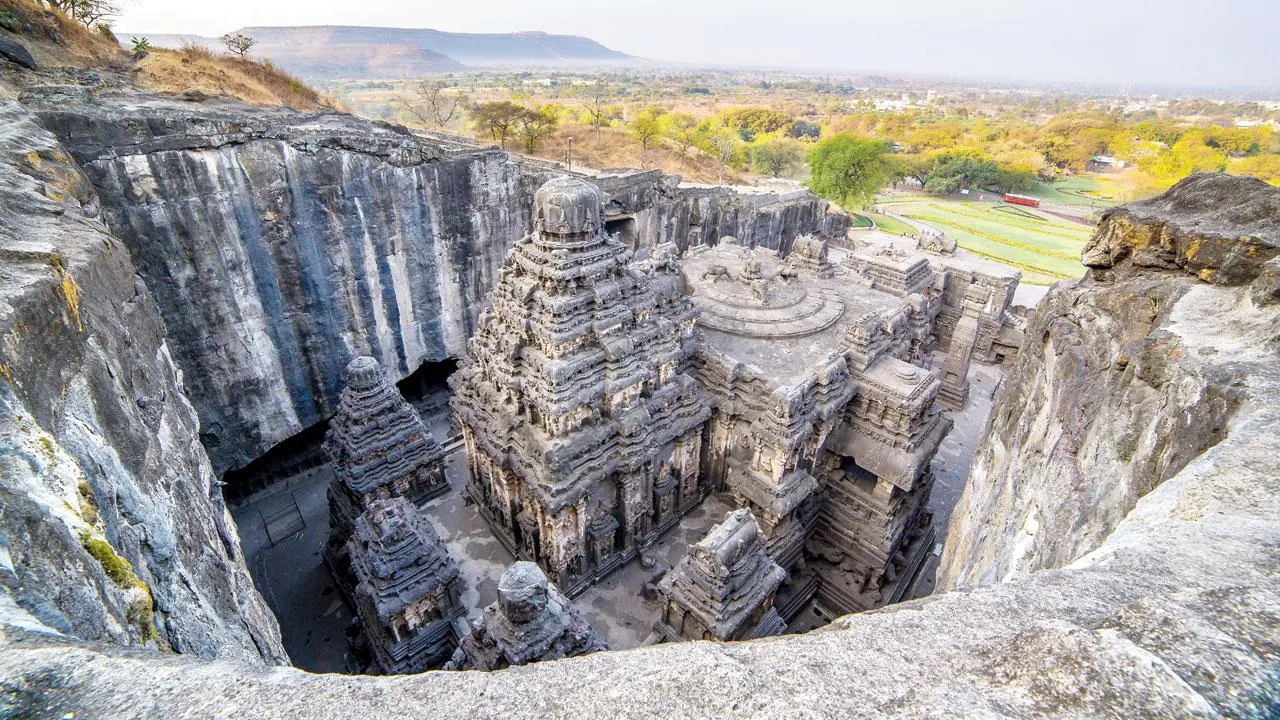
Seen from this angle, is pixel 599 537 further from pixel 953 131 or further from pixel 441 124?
pixel 953 131

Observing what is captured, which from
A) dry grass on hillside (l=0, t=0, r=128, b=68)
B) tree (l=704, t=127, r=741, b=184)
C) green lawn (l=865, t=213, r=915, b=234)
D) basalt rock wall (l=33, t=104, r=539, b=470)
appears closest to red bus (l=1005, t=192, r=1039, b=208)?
green lawn (l=865, t=213, r=915, b=234)

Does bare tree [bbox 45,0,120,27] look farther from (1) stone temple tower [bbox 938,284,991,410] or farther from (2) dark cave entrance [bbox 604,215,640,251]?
(1) stone temple tower [bbox 938,284,991,410]

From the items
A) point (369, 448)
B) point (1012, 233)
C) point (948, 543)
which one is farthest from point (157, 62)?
point (1012, 233)

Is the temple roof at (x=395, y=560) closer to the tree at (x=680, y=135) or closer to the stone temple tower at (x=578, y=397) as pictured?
the stone temple tower at (x=578, y=397)

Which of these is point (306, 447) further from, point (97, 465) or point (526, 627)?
point (97, 465)

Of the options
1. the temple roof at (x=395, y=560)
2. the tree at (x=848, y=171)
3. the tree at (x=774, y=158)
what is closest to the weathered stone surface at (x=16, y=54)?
the temple roof at (x=395, y=560)

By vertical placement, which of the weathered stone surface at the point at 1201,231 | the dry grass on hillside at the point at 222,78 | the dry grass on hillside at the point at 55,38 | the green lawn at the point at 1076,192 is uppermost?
the dry grass on hillside at the point at 55,38
